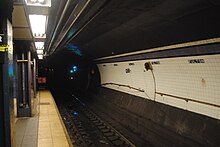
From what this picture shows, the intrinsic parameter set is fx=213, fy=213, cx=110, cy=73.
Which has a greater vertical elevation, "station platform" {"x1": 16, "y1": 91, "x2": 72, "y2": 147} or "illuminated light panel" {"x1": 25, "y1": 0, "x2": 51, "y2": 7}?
"illuminated light panel" {"x1": 25, "y1": 0, "x2": 51, "y2": 7}

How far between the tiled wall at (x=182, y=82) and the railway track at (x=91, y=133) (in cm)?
186

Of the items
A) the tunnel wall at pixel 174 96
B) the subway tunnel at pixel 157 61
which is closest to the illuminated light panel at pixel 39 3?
the subway tunnel at pixel 157 61

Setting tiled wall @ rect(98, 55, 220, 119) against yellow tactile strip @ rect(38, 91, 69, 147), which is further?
yellow tactile strip @ rect(38, 91, 69, 147)

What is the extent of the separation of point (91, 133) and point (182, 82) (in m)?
4.21

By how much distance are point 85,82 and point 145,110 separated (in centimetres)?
1095

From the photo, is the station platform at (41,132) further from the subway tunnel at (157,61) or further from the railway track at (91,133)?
the subway tunnel at (157,61)

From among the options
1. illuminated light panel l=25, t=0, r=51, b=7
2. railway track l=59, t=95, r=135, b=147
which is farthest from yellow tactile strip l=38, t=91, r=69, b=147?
illuminated light panel l=25, t=0, r=51, b=7

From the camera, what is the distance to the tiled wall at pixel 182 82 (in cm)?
486

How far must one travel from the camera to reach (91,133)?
836 cm

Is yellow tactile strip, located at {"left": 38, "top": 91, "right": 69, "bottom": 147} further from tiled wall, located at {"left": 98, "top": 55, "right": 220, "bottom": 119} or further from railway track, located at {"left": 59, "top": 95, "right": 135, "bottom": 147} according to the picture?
tiled wall, located at {"left": 98, "top": 55, "right": 220, "bottom": 119}

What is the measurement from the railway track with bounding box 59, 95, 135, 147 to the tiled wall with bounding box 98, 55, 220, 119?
186 centimetres

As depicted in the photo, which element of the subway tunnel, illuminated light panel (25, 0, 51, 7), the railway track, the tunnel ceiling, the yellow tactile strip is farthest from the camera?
the railway track

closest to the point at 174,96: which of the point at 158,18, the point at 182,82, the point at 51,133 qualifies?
the point at 182,82

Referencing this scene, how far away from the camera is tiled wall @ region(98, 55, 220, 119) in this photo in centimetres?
486
